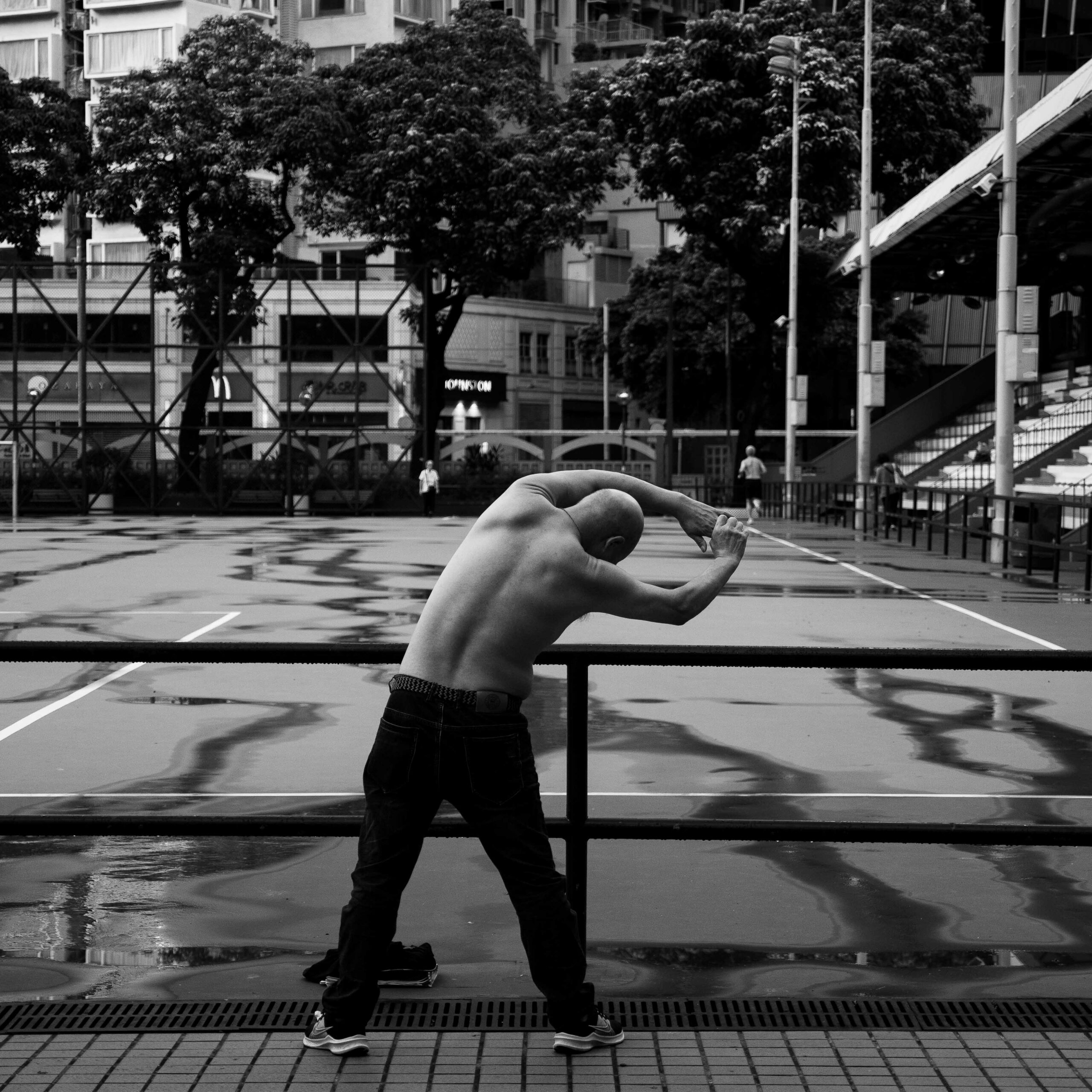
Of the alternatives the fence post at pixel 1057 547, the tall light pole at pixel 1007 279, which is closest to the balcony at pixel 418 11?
the tall light pole at pixel 1007 279

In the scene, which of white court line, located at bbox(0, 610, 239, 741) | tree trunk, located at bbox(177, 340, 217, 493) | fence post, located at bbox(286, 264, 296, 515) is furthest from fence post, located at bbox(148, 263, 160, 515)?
white court line, located at bbox(0, 610, 239, 741)

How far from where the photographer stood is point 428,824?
194 inches

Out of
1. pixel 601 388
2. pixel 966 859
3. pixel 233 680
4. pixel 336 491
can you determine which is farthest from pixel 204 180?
pixel 966 859

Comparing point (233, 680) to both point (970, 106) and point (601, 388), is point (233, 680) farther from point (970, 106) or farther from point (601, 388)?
point (601, 388)

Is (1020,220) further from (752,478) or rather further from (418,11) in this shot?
(418,11)

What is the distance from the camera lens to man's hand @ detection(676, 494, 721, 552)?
16.6 feet

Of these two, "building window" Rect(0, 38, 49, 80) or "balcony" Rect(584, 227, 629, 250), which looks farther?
"balcony" Rect(584, 227, 629, 250)

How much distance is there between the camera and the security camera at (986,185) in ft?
96.3

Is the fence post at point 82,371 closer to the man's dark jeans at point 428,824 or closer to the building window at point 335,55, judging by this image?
the building window at point 335,55

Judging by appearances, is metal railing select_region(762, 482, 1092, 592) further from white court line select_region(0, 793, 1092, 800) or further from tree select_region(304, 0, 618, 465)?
white court line select_region(0, 793, 1092, 800)

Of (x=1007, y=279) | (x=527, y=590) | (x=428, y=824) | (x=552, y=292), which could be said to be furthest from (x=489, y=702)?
(x=552, y=292)

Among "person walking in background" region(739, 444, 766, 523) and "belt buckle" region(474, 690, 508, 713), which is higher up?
"belt buckle" region(474, 690, 508, 713)

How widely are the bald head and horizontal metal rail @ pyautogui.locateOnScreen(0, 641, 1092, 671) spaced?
46 cm

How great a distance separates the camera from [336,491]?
1981 inches
